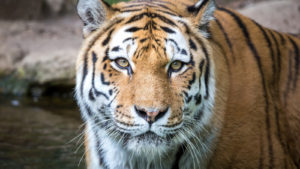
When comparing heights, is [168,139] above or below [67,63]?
below

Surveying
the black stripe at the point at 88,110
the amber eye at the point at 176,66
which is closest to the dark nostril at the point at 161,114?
the amber eye at the point at 176,66

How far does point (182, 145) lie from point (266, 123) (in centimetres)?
53

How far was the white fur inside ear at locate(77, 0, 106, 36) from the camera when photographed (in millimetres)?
2358

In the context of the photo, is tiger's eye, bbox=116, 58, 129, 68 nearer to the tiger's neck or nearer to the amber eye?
the amber eye

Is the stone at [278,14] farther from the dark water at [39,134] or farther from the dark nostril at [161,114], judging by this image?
the dark nostril at [161,114]

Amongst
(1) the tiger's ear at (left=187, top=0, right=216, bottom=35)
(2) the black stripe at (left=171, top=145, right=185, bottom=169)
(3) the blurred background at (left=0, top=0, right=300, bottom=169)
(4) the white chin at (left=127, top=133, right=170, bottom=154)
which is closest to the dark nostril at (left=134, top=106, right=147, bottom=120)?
(4) the white chin at (left=127, top=133, right=170, bottom=154)

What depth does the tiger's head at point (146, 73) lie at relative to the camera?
2.13 meters

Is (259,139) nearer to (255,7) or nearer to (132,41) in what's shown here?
(132,41)

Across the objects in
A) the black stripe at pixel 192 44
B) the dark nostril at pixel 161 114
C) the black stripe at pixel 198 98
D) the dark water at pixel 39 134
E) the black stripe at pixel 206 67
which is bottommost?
the dark water at pixel 39 134

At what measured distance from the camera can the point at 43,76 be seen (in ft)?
20.2

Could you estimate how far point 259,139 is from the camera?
2533mm

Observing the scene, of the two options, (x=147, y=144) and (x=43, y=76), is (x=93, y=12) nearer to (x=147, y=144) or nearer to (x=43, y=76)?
(x=147, y=144)

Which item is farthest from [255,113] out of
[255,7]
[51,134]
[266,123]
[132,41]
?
[255,7]

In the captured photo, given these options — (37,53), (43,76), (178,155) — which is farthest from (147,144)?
(37,53)
